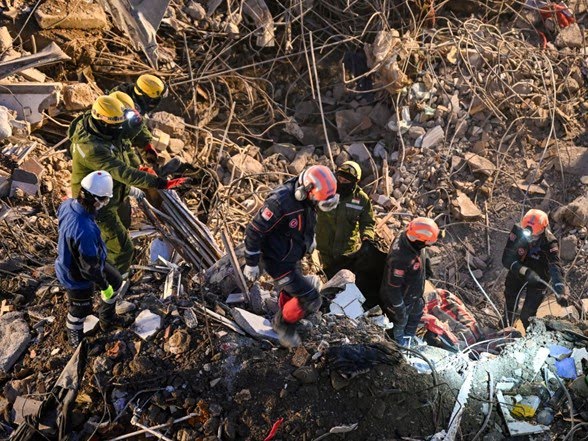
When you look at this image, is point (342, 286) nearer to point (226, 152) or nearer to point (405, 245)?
point (405, 245)

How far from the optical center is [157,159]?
7242mm

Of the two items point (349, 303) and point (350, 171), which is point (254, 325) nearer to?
point (349, 303)

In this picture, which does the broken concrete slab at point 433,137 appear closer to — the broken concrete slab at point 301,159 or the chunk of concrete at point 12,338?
the broken concrete slab at point 301,159

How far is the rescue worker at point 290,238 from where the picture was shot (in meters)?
4.70

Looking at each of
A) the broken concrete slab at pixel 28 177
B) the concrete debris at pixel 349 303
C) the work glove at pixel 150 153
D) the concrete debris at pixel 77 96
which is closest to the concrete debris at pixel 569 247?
the concrete debris at pixel 349 303

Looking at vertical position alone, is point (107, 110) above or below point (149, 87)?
above

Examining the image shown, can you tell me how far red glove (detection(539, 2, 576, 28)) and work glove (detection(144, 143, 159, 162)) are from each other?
6.94 meters

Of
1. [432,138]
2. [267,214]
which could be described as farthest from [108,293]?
[432,138]

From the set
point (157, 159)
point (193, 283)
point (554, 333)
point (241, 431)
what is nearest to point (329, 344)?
point (241, 431)

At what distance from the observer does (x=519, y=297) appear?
7.32m

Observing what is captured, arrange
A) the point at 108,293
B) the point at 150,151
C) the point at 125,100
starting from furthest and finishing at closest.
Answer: the point at 150,151
the point at 125,100
the point at 108,293

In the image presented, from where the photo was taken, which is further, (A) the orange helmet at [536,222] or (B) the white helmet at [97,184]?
(A) the orange helmet at [536,222]

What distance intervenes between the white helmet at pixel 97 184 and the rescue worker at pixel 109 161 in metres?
0.73

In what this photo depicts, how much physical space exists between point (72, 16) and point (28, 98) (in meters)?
1.43
